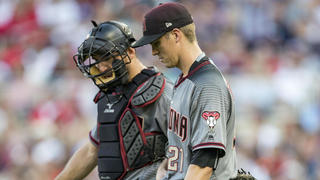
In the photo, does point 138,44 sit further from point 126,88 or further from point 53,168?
point 53,168

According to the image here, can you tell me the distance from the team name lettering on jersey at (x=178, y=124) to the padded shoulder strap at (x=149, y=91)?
70 centimetres

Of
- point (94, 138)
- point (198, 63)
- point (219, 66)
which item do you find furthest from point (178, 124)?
point (219, 66)

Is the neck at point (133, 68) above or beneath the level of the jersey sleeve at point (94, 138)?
above

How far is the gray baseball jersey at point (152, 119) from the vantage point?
505 cm

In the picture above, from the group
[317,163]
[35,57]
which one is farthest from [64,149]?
[317,163]

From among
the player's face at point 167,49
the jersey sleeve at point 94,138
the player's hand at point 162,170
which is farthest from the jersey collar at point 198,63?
the jersey sleeve at point 94,138

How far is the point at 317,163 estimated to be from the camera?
9805 mm

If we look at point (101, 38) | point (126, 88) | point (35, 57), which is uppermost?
point (101, 38)

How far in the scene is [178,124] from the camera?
4266mm

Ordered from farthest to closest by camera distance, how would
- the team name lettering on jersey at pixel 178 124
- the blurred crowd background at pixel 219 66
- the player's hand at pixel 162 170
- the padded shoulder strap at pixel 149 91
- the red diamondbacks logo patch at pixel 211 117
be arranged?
1. the blurred crowd background at pixel 219 66
2. the padded shoulder strap at pixel 149 91
3. the player's hand at pixel 162 170
4. the team name lettering on jersey at pixel 178 124
5. the red diamondbacks logo patch at pixel 211 117

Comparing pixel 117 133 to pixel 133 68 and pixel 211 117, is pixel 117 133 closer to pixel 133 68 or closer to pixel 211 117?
pixel 133 68

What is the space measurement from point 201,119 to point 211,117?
0.07 metres

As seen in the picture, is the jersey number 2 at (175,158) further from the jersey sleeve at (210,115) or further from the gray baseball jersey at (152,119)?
the gray baseball jersey at (152,119)

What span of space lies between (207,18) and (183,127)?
8.00 metres
